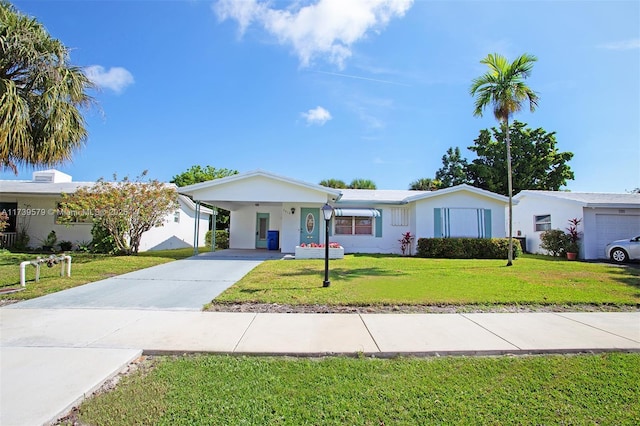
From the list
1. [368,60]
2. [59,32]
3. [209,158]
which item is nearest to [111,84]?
[59,32]

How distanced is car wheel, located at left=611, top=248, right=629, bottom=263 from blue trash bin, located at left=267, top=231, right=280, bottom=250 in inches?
688

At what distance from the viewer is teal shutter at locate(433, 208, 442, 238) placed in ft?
57.1

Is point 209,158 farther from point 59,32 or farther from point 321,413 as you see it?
point 321,413

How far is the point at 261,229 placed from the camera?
66.0ft

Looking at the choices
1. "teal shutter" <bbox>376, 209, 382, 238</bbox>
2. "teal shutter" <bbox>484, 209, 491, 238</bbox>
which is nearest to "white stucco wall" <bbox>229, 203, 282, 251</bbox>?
"teal shutter" <bbox>376, 209, 382, 238</bbox>

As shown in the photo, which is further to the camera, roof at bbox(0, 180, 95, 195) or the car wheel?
roof at bbox(0, 180, 95, 195)

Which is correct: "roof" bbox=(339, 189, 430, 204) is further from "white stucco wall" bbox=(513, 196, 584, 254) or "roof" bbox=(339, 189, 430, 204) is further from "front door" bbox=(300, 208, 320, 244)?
"white stucco wall" bbox=(513, 196, 584, 254)

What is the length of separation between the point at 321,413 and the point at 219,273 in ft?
27.4

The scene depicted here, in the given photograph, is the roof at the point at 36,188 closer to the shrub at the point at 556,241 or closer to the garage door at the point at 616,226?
the shrub at the point at 556,241

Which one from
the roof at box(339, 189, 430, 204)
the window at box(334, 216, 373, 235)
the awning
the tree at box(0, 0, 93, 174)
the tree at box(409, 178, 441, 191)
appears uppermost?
the tree at box(409, 178, 441, 191)

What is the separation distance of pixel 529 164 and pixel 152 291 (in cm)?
3261

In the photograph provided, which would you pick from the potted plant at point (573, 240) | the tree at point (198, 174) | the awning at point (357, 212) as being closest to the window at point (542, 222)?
the potted plant at point (573, 240)

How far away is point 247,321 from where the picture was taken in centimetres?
536

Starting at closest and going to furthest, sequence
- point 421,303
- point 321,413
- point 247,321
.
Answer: point 321,413 → point 247,321 → point 421,303
